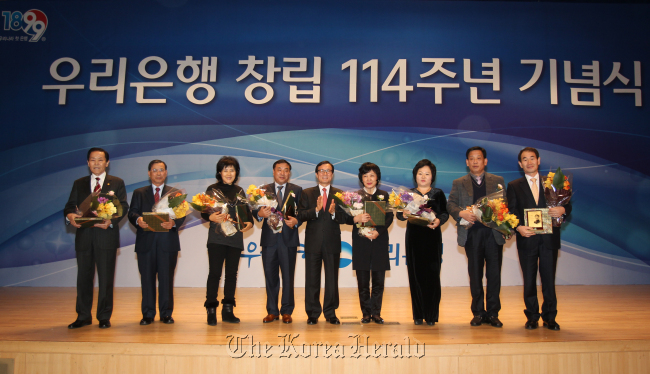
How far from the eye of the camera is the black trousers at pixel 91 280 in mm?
3410

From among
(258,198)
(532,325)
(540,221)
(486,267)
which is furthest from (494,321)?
(258,198)

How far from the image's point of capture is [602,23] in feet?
20.2

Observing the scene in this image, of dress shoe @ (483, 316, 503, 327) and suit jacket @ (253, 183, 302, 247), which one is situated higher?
suit jacket @ (253, 183, 302, 247)

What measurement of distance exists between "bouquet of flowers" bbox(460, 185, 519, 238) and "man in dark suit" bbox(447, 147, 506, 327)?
10 centimetres

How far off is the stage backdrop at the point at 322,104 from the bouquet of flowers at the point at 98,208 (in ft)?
8.32

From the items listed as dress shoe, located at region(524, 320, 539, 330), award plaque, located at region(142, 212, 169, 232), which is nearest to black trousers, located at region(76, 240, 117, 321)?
award plaque, located at region(142, 212, 169, 232)

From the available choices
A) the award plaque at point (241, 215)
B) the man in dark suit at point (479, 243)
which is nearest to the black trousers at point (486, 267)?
the man in dark suit at point (479, 243)

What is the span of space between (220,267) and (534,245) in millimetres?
2562

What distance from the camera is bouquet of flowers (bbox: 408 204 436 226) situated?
130 inches

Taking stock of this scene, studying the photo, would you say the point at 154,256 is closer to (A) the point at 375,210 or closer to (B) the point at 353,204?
(B) the point at 353,204

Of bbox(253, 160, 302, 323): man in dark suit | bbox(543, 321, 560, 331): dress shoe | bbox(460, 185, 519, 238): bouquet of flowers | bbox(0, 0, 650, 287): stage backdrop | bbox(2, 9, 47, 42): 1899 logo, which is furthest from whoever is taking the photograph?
bbox(2, 9, 47, 42): 1899 logo

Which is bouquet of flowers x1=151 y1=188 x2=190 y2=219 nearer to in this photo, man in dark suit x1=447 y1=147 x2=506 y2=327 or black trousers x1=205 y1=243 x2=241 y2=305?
black trousers x1=205 y1=243 x2=241 y2=305

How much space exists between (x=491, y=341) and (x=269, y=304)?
5.82 feet

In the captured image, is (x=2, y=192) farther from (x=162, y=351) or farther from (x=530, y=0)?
(x=530, y=0)
